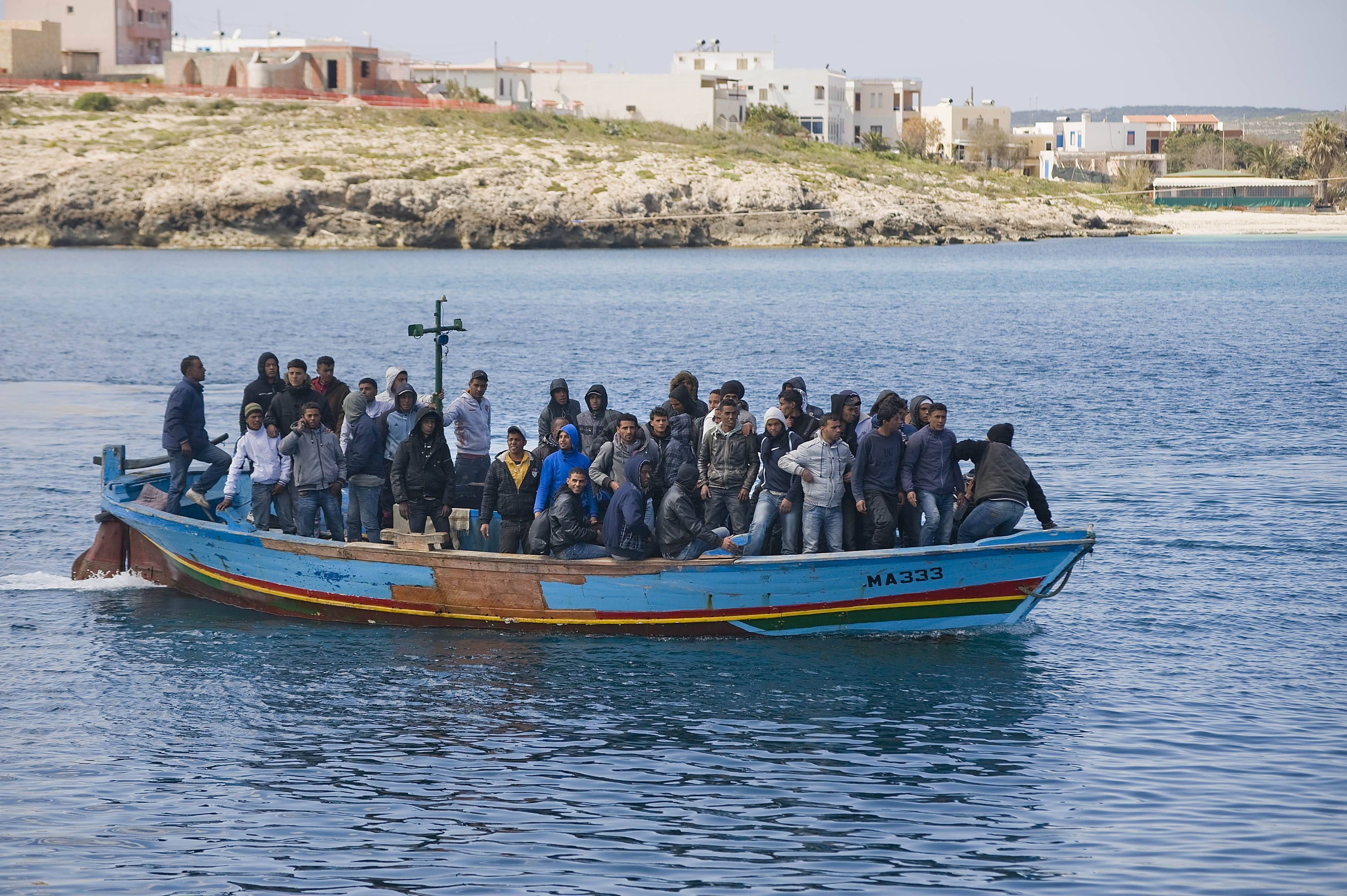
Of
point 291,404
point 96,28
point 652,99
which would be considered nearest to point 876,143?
point 652,99

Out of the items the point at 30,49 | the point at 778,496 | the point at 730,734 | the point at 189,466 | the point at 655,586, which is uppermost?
the point at 30,49

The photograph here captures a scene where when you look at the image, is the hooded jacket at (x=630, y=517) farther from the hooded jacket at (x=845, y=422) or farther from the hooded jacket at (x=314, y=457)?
the hooded jacket at (x=314, y=457)

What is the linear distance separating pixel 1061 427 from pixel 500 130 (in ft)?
275

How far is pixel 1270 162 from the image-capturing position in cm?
15550

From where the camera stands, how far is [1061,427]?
32.3 meters

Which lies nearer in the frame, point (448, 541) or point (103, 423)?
point (448, 541)

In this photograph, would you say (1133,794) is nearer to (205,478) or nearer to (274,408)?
(274,408)

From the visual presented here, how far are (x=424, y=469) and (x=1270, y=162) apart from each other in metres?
158

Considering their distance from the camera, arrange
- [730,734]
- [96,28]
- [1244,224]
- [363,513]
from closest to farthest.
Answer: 1. [730,734]
2. [363,513]
3. [96,28]
4. [1244,224]

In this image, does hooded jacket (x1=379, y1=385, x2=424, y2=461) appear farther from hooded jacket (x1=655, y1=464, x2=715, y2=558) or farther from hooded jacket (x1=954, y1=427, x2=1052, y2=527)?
hooded jacket (x1=954, y1=427, x2=1052, y2=527)

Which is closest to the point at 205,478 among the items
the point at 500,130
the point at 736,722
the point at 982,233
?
the point at 736,722

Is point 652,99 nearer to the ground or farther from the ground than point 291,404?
farther from the ground

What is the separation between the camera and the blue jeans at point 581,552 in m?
15.5

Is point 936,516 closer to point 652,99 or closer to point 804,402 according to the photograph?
point 804,402
